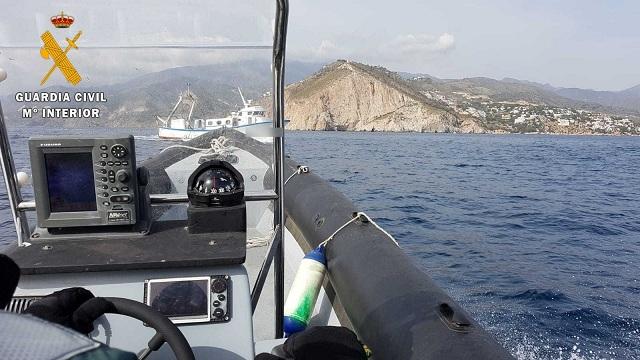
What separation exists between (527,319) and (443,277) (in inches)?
66.1

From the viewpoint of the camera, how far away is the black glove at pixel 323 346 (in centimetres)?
194

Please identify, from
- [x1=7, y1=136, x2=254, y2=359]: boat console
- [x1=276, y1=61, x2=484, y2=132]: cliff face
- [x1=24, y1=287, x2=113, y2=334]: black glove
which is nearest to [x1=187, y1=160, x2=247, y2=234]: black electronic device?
[x1=7, y1=136, x2=254, y2=359]: boat console

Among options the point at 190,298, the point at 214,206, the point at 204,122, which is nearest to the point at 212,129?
the point at 204,122

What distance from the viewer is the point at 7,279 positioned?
0.78 m

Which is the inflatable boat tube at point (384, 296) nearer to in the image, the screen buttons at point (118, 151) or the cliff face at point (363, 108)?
the screen buttons at point (118, 151)

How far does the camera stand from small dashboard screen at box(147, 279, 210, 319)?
5.68 ft

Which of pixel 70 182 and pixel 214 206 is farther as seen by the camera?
pixel 214 206

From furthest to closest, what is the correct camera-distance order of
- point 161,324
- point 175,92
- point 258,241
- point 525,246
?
point 525,246 → point 258,241 → point 175,92 → point 161,324

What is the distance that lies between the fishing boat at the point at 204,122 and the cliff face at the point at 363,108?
3336 inches

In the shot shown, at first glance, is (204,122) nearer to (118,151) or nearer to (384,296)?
(118,151)

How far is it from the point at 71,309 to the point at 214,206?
0.80m

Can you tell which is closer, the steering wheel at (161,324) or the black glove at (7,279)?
the black glove at (7,279)

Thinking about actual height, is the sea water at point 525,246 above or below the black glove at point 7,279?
below

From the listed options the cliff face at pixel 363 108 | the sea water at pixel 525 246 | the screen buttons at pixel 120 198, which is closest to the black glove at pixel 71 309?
the screen buttons at pixel 120 198
